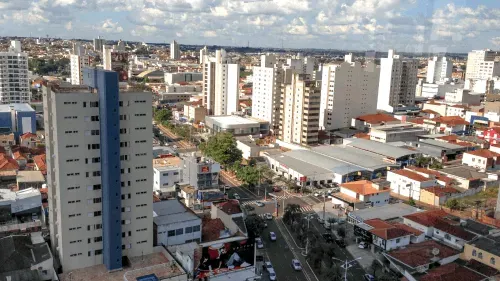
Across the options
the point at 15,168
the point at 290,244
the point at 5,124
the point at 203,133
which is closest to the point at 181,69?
the point at 203,133

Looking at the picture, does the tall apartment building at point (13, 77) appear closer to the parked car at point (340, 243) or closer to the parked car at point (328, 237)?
the parked car at point (328, 237)

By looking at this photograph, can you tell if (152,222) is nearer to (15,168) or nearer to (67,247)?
(67,247)

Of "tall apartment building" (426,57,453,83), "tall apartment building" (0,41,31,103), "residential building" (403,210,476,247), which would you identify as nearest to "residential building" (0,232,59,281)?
"residential building" (403,210,476,247)

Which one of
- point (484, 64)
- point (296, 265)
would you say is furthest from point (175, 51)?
point (296, 265)

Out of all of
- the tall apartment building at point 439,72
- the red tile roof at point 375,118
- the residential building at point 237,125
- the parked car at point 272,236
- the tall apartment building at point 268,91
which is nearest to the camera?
the parked car at point 272,236

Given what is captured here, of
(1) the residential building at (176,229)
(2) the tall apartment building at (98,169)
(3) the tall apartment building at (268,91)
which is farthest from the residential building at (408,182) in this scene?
(3) the tall apartment building at (268,91)

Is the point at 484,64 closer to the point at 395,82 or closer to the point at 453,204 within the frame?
the point at 395,82
